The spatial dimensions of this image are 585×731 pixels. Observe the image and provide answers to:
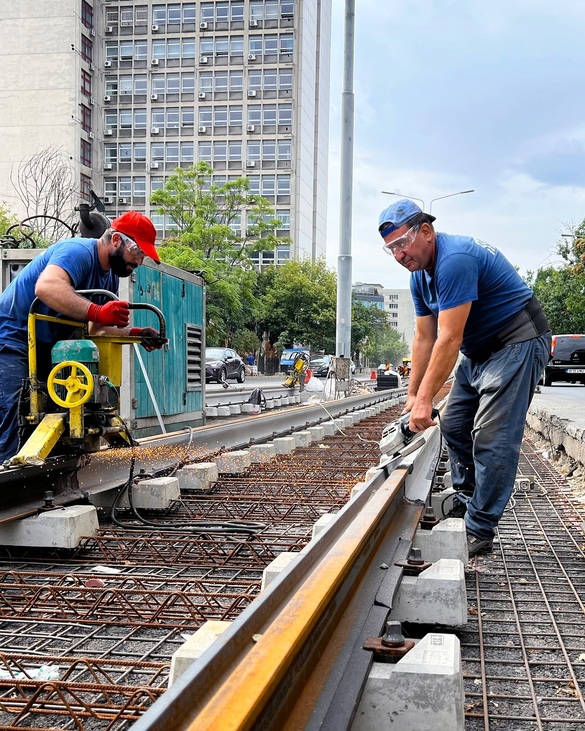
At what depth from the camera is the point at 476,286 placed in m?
3.85

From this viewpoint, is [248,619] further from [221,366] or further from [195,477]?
[221,366]

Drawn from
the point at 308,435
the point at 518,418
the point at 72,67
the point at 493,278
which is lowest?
the point at 308,435

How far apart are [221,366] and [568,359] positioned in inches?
546

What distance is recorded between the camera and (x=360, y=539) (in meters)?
2.75

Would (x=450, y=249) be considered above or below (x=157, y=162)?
below

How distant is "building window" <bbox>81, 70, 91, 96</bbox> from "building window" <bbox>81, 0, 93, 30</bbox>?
432cm

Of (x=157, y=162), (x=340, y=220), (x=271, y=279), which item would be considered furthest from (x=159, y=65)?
(x=340, y=220)

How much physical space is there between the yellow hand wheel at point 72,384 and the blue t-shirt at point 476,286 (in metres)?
1.83

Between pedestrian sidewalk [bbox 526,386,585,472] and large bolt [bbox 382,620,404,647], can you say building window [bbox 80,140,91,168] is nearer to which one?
pedestrian sidewalk [bbox 526,386,585,472]

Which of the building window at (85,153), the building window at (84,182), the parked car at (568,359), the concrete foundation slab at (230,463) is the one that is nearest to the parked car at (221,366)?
the parked car at (568,359)

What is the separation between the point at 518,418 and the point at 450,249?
0.93m

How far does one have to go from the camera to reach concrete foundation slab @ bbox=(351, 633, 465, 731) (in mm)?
1829

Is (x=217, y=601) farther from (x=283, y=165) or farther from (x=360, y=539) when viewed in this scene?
(x=283, y=165)

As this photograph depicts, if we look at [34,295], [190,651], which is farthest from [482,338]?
[190,651]
